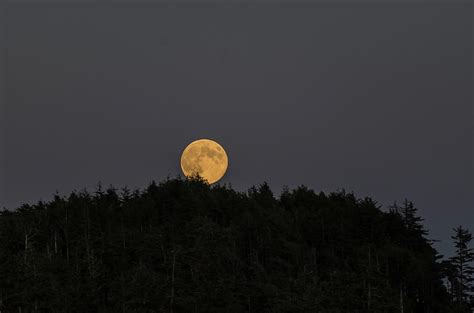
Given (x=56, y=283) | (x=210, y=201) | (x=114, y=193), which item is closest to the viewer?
(x=56, y=283)

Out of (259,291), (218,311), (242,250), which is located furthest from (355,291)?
(242,250)

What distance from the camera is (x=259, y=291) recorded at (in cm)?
8500

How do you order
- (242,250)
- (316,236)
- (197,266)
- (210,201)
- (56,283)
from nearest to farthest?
(56,283)
(197,266)
(242,250)
(316,236)
(210,201)

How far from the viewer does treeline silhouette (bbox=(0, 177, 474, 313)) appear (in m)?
Answer: 71.8

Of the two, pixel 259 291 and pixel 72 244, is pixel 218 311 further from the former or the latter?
pixel 72 244

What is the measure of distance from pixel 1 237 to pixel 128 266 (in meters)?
19.2

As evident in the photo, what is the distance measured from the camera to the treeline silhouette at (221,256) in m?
71.8

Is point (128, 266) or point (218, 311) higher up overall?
point (128, 266)

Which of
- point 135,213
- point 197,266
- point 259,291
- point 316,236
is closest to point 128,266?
point 197,266

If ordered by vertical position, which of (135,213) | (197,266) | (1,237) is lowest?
(197,266)

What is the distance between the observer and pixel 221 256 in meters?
94.5

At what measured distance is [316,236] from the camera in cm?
11494

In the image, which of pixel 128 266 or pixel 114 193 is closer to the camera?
pixel 128 266

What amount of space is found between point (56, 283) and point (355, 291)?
36.9m
